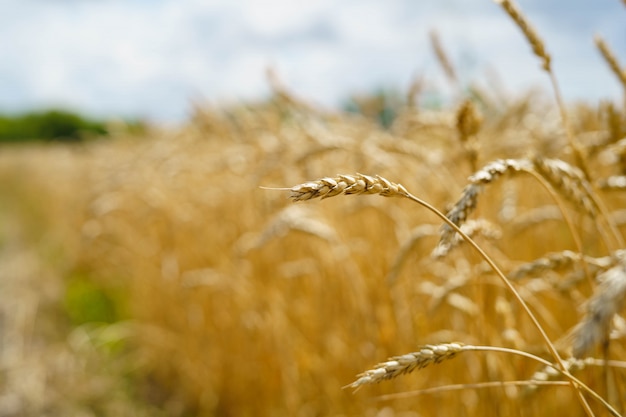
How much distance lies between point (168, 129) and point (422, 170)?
14.4 ft

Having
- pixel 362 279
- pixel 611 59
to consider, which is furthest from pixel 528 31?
pixel 362 279

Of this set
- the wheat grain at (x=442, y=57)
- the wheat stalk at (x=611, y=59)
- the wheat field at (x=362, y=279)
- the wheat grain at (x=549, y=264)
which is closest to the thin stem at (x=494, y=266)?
the wheat field at (x=362, y=279)

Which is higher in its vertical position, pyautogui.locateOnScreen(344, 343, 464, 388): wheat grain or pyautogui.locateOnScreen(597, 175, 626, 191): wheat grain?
pyautogui.locateOnScreen(597, 175, 626, 191): wheat grain

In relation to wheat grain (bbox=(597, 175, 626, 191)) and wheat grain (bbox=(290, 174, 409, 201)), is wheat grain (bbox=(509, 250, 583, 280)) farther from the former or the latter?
wheat grain (bbox=(290, 174, 409, 201))

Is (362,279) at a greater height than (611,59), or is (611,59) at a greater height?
(611,59)

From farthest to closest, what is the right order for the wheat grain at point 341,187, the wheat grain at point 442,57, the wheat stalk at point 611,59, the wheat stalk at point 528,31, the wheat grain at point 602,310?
the wheat grain at point 442,57
the wheat stalk at point 611,59
the wheat stalk at point 528,31
the wheat grain at point 341,187
the wheat grain at point 602,310

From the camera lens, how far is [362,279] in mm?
1938

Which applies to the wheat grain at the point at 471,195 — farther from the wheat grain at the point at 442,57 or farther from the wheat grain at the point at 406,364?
the wheat grain at the point at 442,57

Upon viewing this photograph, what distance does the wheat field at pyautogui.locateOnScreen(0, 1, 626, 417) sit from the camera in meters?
0.96

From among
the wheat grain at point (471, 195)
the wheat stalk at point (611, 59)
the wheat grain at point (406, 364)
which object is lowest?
the wheat grain at point (406, 364)

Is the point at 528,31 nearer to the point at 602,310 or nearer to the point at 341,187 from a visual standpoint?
the point at 341,187

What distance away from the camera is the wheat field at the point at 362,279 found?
960 millimetres

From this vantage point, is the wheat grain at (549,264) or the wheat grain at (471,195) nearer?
the wheat grain at (471,195)

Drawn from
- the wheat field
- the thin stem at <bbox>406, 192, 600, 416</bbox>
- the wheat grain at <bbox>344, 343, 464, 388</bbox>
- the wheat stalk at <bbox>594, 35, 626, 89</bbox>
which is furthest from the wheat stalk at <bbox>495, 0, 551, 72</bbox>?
the wheat grain at <bbox>344, 343, 464, 388</bbox>
